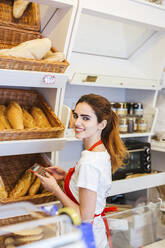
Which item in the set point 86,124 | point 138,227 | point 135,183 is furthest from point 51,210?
point 135,183

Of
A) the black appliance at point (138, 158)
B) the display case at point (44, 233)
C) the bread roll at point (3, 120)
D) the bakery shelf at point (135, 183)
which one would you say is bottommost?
the bakery shelf at point (135, 183)

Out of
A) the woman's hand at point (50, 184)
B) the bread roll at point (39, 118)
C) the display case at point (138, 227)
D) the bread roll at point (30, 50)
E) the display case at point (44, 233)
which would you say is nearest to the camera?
the display case at point (44, 233)

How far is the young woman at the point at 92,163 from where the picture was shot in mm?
1146

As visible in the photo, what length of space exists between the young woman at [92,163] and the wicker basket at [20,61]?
275 mm

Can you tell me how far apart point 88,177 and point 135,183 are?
1.06 meters

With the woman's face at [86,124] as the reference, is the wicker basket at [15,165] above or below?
below

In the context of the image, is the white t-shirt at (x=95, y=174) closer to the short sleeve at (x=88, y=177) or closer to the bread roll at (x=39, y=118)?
the short sleeve at (x=88, y=177)

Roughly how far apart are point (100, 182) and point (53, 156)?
24.8 inches

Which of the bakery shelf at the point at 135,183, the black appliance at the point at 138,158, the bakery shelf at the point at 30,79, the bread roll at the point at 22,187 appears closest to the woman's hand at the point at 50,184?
the bread roll at the point at 22,187

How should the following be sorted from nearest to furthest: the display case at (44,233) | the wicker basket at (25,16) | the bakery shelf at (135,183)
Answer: the display case at (44,233) → the wicker basket at (25,16) → the bakery shelf at (135,183)

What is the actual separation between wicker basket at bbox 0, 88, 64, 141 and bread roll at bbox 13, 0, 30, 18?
21.1 inches

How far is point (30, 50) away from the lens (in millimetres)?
1424

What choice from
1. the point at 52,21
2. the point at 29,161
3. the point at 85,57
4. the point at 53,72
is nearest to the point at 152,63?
the point at 85,57

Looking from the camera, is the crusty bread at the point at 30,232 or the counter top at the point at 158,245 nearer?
the crusty bread at the point at 30,232
